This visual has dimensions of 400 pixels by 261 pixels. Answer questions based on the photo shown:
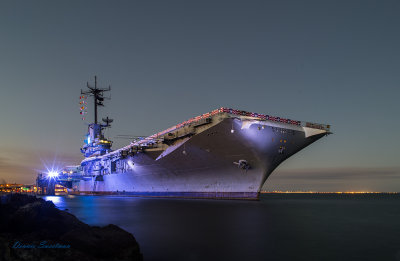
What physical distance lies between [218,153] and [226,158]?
925mm

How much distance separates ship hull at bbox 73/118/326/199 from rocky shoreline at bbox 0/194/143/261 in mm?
17938

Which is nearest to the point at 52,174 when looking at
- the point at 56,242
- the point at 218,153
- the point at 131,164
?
the point at 131,164

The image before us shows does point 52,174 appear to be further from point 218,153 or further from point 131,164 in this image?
point 218,153

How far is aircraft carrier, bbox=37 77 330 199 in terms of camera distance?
2659cm

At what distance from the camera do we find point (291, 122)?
93.4 feet

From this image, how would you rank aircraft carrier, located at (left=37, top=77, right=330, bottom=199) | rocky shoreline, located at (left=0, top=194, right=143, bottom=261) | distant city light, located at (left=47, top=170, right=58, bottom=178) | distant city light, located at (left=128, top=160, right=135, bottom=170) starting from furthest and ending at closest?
distant city light, located at (left=47, top=170, right=58, bottom=178), distant city light, located at (left=128, top=160, right=135, bottom=170), aircraft carrier, located at (left=37, top=77, right=330, bottom=199), rocky shoreline, located at (left=0, top=194, right=143, bottom=261)

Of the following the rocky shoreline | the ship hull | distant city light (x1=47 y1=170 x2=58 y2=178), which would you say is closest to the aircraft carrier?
the ship hull

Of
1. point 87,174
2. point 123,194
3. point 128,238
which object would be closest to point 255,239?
point 128,238

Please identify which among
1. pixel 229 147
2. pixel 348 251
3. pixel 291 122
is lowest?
pixel 348 251

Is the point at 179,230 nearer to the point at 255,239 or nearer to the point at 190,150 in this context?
the point at 255,239

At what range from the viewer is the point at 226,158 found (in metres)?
28.9

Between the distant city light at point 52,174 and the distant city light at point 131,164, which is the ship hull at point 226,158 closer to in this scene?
the distant city light at point 131,164

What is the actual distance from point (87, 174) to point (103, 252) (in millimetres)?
52900

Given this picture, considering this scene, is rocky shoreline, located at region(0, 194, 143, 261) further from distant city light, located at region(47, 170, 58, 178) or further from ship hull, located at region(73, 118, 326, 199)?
distant city light, located at region(47, 170, 58, 178)
